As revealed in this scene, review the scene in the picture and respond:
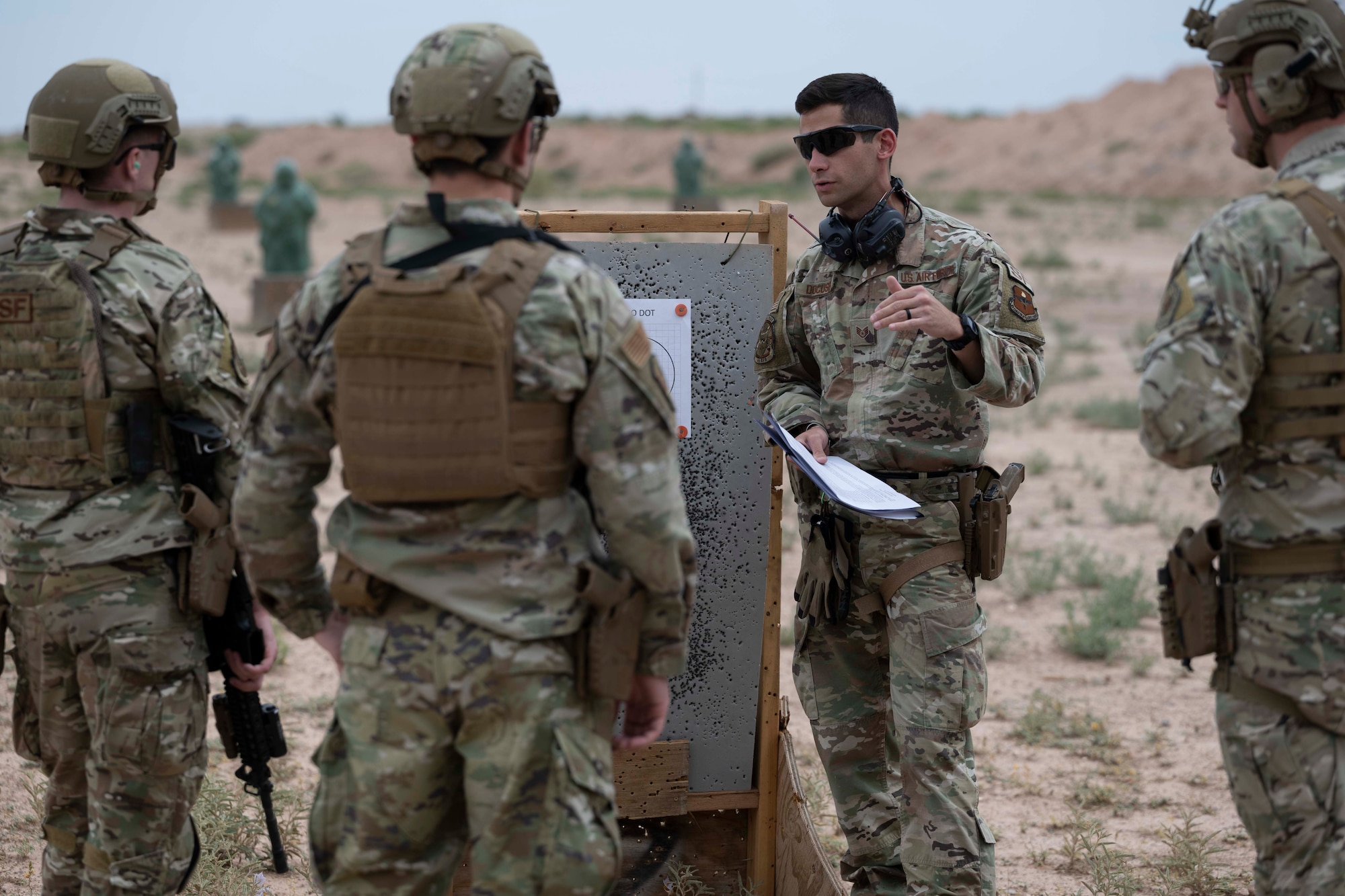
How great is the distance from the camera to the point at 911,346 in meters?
3.52

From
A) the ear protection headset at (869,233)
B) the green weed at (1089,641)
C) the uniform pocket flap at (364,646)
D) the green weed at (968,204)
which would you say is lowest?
the green weed at (1089,641)

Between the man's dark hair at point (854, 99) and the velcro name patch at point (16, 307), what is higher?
the man's dark hair at point (854, 99)

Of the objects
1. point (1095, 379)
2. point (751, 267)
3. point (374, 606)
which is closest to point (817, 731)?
point (751, 267)

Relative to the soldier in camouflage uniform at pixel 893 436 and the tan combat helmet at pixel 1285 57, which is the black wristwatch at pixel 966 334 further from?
the tan combat helmet at pixel 1285 57

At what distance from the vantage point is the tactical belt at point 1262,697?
98.7 inches

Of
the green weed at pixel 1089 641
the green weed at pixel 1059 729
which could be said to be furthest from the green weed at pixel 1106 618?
the green weed at pixel 1059 729

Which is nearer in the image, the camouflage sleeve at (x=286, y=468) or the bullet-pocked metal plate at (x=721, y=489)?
the camouflage sleeve at (x=286, y=468)

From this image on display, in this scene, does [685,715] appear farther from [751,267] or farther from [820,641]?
[751,267]

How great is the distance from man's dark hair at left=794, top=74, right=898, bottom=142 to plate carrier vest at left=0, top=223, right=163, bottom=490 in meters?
1.91

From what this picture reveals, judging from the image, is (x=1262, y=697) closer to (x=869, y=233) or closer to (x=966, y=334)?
(x=966, y=334)

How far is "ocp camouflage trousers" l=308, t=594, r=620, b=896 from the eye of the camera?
2264 mm

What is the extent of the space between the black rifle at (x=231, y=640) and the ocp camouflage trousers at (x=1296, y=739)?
231 centimetres

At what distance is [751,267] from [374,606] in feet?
5.98

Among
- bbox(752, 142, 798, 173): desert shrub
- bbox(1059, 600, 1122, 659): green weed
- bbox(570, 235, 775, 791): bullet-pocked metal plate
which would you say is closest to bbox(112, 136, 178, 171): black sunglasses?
bbox(570, 235, 775, 791): bullet-pocked metal plate
